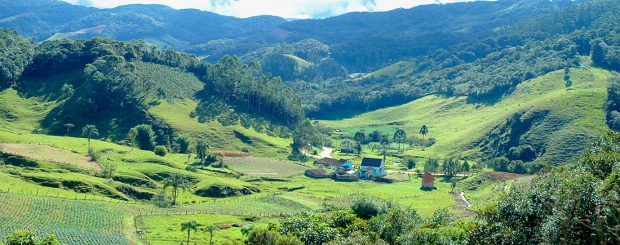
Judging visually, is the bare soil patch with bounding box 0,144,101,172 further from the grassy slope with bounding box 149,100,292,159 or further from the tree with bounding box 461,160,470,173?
the tree with bounding box 461,160,470,173

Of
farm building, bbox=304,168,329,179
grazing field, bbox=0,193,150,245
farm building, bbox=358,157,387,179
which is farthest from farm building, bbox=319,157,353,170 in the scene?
grazing field, bbox=0,193,150,245

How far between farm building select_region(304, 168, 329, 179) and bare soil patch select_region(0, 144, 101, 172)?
178 feet

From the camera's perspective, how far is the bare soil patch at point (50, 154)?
109938 millimetres

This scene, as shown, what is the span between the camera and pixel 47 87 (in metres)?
179

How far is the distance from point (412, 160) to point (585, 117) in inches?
2147

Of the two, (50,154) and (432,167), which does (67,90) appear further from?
(432,167)

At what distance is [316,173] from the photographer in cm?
14550

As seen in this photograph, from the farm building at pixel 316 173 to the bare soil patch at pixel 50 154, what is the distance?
5425cm

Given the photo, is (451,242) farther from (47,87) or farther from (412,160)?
(47,87)

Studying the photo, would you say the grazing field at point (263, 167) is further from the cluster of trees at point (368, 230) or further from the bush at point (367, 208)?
the cluster of trees at point (368, 230)

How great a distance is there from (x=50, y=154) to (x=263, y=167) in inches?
2113

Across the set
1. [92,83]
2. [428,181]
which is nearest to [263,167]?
[428,181]

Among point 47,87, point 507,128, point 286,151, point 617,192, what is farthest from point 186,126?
point 617,192

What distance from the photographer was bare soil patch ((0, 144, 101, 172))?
361 feet
